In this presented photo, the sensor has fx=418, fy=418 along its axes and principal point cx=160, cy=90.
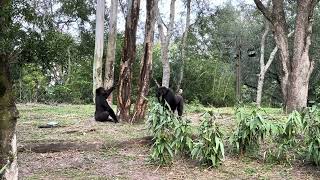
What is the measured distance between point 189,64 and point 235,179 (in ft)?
67.8

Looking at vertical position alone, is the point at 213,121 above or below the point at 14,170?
above

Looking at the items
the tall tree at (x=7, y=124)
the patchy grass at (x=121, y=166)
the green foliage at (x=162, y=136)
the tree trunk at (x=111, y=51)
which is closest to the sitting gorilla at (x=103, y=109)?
the patchy grass at (x=121, y=166)

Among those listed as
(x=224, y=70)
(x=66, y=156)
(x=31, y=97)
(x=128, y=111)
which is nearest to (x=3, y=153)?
(x=66, y=156)

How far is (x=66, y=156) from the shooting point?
25.0 feet

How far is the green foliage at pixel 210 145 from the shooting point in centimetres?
683

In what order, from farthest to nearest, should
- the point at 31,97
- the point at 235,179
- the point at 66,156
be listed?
the point at 31,97
the point at 66,156
the point at 235,179

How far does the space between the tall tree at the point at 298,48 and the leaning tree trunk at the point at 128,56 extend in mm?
3945

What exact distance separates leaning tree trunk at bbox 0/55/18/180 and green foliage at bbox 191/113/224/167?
309 cm

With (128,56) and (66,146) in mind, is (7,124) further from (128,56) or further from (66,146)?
(128,56)

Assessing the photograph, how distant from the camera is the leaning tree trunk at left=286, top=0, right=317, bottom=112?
1156 centimetres

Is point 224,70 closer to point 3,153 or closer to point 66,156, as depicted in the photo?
point 66,156

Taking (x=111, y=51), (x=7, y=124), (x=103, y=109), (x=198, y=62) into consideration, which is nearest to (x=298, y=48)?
(x=103, y=109)

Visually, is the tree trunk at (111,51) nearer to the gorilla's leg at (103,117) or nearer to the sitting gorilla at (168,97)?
the gorilla's leg at (103,117)

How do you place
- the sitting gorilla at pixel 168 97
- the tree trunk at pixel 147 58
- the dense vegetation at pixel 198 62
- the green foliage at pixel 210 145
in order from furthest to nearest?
the dense vegetation at pixel 198 62 → the sitting gorilla at pixel 168 97 → the tree trunk at pixel 147 58 → the green foliage at pixel 210 145
